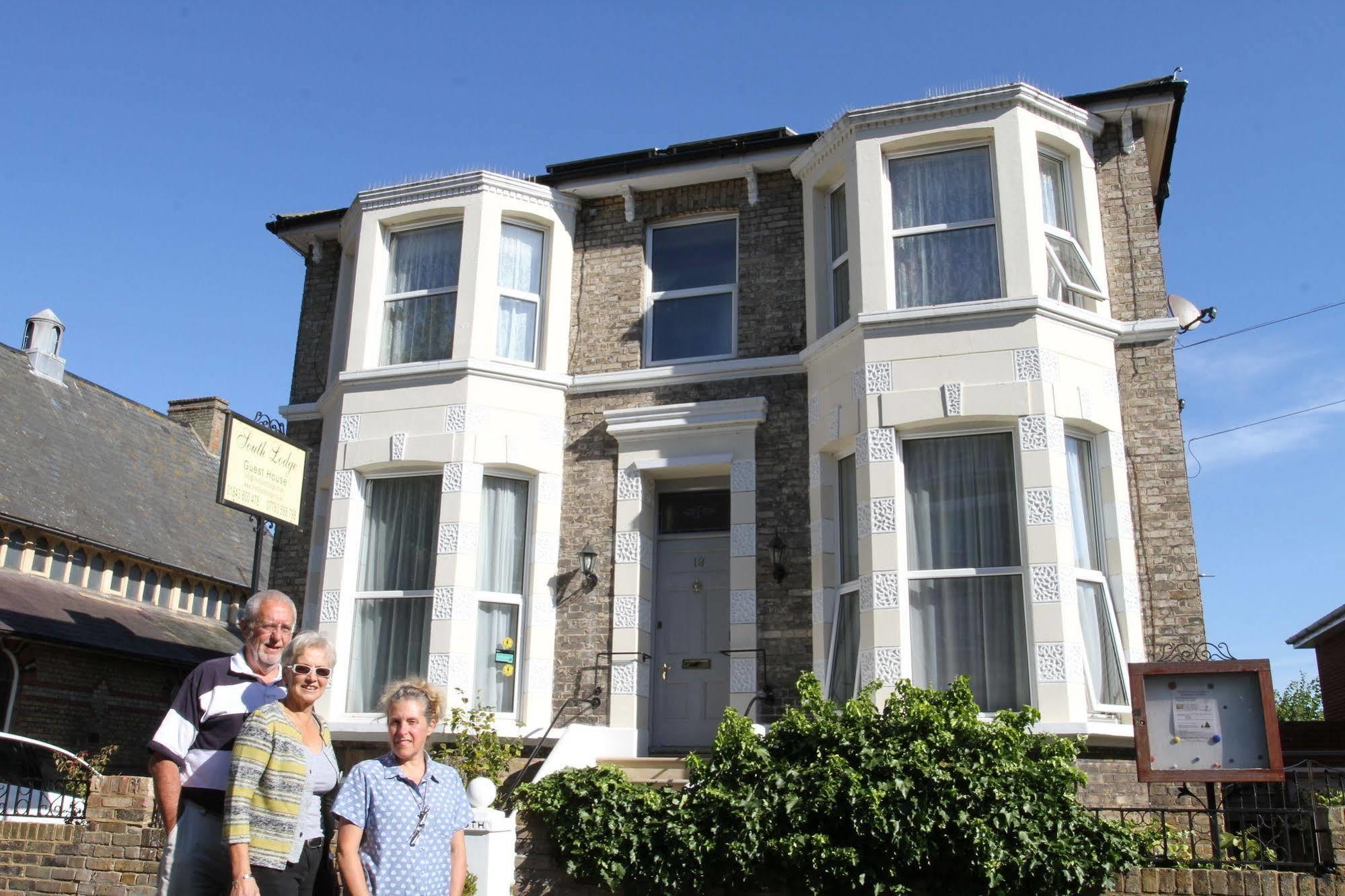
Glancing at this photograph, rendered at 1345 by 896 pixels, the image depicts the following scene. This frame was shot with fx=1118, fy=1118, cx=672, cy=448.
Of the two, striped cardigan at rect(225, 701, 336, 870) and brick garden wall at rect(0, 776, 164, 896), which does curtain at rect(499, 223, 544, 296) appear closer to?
brick garden wall at rect(0, 776, 164, 896)

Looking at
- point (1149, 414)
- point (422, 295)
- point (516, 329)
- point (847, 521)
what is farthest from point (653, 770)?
point (422, 295)

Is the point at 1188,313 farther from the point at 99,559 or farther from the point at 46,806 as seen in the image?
the point at 99,559

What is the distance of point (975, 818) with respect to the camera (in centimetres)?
732

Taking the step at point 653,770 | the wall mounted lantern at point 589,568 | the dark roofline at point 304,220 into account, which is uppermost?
the dark roofline at point 304,220

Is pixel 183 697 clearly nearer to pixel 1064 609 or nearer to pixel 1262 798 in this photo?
pixel 1064 609

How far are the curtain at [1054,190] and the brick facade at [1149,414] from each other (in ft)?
1.39

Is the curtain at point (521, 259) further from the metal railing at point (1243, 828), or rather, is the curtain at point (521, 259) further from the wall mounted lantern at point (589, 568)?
the metal railing at point (1243, 828)

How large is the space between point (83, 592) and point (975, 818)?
687 inches

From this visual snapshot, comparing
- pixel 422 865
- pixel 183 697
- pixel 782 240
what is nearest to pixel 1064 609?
pixel 782 240

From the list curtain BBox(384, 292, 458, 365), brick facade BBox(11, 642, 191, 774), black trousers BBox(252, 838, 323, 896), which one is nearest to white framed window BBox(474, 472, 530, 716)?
curtain BBox(384, 292, 458, 365)

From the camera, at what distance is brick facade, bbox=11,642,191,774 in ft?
55.7

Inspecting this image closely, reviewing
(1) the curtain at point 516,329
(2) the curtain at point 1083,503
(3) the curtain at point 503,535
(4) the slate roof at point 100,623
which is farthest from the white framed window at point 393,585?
(4) the slate roof at point 100,623

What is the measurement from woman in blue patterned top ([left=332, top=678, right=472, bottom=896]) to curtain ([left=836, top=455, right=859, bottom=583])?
248 inches

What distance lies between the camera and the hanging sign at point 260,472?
36.2ft
